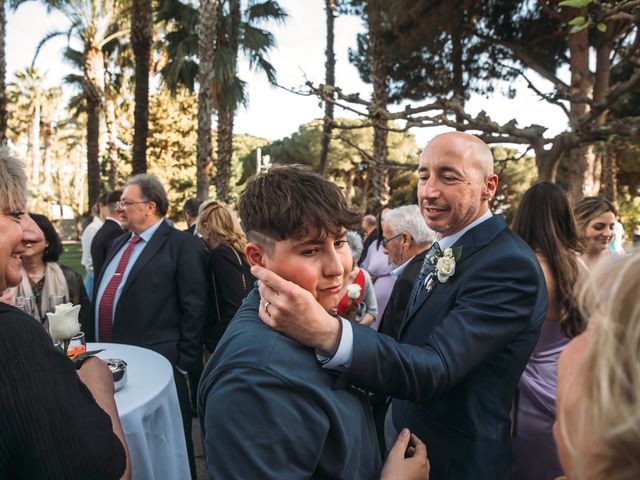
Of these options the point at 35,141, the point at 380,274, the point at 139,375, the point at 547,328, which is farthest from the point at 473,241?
the point at 35,141

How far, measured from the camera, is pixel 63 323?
2.16 metres

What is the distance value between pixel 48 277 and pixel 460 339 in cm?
323

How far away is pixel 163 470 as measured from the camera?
2.23 meters

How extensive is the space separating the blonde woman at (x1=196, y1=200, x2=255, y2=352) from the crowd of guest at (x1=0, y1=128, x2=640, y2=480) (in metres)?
1.44

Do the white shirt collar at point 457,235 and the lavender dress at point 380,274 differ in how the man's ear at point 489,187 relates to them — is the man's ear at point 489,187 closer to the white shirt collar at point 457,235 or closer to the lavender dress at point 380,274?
the white shirt collar at point 457,235

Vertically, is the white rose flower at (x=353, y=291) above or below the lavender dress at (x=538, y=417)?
above

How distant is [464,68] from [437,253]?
9154mm

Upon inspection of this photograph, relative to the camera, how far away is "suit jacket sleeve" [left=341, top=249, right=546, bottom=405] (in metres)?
1.17

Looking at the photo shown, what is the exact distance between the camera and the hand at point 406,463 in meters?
1.16

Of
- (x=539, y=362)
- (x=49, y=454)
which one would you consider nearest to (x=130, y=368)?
(x=49, y=454)

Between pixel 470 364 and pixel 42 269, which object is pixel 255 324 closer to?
pixel 470 364

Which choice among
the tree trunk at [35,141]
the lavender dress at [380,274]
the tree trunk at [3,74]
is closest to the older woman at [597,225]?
the lavender dress at [380,274]

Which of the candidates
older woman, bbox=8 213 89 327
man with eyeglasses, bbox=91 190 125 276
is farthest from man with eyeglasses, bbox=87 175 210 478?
man with eyeglasses, bbox=91 190 125 276

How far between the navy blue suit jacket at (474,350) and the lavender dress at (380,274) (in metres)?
2.42
